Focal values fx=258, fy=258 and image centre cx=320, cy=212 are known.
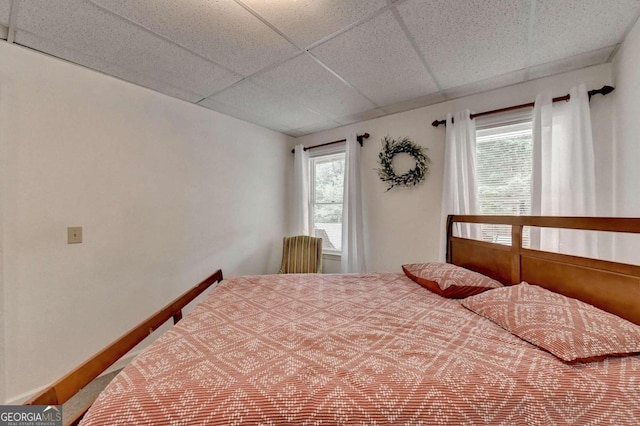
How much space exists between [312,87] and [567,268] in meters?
2.16

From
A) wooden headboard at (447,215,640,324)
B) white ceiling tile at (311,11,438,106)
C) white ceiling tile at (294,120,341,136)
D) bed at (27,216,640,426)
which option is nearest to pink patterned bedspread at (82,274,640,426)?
bed at (27,216,640,426)

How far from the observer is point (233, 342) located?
1102 mm

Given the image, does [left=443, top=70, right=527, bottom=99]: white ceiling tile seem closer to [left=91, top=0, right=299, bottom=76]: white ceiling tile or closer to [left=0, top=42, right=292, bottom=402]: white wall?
[left=91, top=0, right=299, bottom=76]: white ceiling tile

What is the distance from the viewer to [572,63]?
1.90m

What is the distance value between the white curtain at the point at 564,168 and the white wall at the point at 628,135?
Result: 0.13 m

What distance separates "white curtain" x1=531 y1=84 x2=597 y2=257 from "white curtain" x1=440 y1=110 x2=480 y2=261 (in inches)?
17.2

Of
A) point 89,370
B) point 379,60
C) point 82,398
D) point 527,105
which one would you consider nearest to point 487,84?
point 527,105

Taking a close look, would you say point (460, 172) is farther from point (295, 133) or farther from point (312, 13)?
point (295, 133)

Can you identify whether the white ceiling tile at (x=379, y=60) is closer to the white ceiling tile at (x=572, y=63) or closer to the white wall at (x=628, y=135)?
the white ceiling tile at (x=572, y=63)

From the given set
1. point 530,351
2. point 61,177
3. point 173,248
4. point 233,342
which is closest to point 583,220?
point 530,351

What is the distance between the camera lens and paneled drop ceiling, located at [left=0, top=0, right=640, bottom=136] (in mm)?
1397

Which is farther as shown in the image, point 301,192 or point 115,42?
point 301,192

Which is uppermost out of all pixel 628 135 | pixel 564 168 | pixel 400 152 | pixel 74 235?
pixel 400 152

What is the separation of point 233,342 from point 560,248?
90.7 inches
